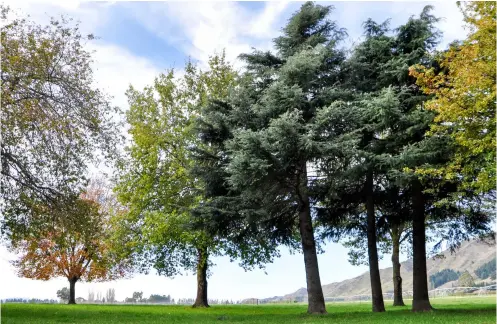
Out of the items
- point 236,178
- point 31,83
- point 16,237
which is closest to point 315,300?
point 236,178

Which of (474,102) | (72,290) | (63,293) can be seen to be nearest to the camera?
(474,102)

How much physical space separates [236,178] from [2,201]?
34.2 ft

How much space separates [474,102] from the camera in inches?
717

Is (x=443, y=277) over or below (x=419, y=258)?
below

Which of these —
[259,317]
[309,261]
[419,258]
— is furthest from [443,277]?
[259,317]

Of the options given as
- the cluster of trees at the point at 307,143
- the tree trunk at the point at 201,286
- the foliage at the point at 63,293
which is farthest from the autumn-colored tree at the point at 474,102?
the foliage at the point at 63,293

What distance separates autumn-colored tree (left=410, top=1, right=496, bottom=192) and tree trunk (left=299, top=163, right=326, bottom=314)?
239 inches

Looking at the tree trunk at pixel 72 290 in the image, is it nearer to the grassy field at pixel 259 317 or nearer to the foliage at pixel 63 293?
the foliage at pixel 63 293

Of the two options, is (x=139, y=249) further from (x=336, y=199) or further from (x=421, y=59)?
(x=421, y=59)

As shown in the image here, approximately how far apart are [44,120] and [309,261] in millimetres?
13183

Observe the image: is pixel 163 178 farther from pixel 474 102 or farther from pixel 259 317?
pixel 474 102

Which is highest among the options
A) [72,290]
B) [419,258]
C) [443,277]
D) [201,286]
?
[419,258]

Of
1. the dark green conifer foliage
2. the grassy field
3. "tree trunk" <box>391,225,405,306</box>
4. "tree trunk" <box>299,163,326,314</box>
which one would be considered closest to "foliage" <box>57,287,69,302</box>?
the grassy field

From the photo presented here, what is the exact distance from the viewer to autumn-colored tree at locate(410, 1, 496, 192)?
17562mm
